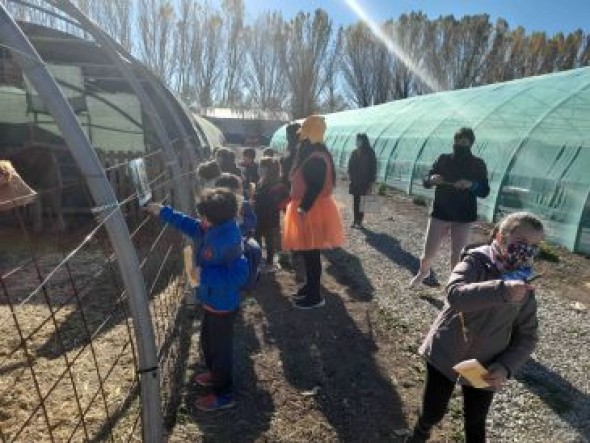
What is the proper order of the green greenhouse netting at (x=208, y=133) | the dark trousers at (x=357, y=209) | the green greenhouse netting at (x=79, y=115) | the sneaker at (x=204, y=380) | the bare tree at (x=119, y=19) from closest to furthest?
the sneaker at (x=204, y=380), the green greenhouse netting at (x=79, y=115), the dark trousers at (x=357, y=209), the green greenhouse netting at (x=208, y=133), the bare tree at (x=119, y=19)

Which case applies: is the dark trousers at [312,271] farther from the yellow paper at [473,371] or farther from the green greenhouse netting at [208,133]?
the green greenhouse netting at [208,133]

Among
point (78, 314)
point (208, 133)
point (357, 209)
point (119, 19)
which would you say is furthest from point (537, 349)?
point (119, 19)

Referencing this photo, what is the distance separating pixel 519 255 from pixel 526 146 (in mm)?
7893

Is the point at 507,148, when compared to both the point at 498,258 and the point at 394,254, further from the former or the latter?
the point at 498,258

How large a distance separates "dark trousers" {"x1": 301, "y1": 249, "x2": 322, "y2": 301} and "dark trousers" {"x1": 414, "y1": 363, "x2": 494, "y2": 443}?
245cm

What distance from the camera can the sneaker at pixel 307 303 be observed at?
18.0 feet

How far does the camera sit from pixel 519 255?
256cm

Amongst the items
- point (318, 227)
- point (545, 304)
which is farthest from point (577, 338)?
point (318, 227)

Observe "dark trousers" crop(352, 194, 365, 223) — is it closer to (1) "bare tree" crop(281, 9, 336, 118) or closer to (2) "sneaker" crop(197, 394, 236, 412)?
(2) "sneaker" crop(197, 394, 236, 412)

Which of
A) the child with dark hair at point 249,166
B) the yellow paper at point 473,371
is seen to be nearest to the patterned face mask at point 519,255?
the yellow paper at point 473,371

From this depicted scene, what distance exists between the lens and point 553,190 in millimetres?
8633

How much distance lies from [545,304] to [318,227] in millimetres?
2819

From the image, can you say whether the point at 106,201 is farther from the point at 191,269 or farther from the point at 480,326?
the point at 480,326

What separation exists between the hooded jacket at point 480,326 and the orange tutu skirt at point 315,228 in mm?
2467
